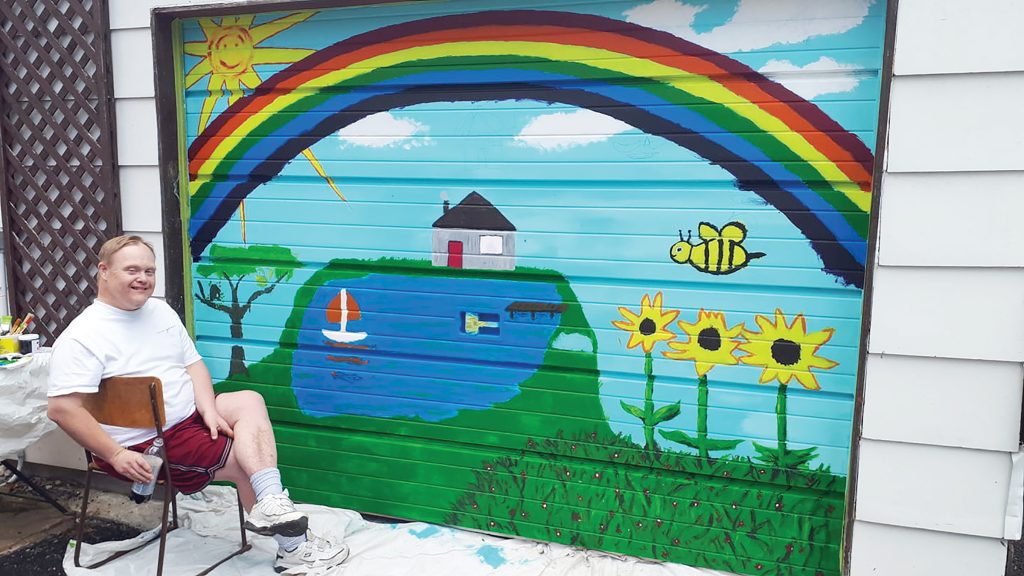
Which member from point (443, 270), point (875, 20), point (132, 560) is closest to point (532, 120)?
point (443, 270)

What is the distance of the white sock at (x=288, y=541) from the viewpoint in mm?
3066

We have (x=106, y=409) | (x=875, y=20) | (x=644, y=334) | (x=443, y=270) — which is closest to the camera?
(x=875, y=20)

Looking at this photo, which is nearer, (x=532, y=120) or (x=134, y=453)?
(x=134, y=453)

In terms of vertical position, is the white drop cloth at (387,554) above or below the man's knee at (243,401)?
below

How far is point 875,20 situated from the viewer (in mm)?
2689

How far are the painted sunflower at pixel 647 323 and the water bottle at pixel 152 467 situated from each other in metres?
1.78

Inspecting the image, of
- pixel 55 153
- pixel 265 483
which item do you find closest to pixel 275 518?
pixel 265 483

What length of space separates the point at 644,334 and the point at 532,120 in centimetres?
97

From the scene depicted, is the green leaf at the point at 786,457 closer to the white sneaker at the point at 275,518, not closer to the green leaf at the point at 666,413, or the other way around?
the green leaf at the point at 666,413

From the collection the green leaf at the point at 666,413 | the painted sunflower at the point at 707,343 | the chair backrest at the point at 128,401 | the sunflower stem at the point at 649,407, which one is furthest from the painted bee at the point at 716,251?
the chair backrest at the point at 128,401

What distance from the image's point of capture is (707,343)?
9.98ft

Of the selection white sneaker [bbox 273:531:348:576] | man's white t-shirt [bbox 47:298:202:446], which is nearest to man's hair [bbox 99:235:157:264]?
man's white t-shirt [bbox 47:298:202:446]

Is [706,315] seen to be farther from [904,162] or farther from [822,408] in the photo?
[904,162]

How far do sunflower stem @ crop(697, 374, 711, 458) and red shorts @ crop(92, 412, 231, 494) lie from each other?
184cm
